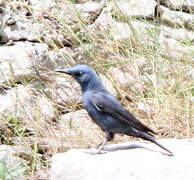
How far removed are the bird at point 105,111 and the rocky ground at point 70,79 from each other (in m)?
0.87

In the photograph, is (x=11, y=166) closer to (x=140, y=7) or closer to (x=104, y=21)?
(x=104, y=21)

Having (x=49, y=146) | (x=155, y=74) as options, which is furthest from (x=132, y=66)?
(x=49, y=146)

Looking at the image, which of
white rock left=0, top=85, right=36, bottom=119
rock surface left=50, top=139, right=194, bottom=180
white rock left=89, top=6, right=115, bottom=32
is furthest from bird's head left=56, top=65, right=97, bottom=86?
white rock left=89, top=6, right=115, bottom=32

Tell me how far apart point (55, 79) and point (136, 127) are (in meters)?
1.84

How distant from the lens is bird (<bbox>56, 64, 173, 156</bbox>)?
4030mm

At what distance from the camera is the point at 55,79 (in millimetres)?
5676

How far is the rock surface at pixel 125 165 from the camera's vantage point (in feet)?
11.9

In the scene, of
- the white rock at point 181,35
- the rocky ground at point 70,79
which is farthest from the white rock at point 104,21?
the white rock at point 181,35

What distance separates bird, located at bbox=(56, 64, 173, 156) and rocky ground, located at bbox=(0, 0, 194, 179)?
2.87 feet

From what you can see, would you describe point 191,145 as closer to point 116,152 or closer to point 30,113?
point 116,152

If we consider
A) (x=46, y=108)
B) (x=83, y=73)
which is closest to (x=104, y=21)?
(x=46, y=108)

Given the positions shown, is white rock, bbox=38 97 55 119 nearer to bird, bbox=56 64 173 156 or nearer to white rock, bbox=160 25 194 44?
bird, bbox=56 64 173 156

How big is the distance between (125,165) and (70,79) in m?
2.04

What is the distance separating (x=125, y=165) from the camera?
369cm
